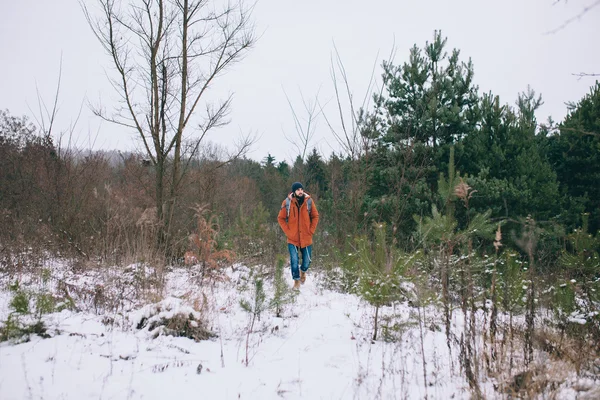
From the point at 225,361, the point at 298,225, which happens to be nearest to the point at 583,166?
the point at 298,225

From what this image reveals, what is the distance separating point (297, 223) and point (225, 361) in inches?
124

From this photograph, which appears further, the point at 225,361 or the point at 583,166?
the point at 583,166

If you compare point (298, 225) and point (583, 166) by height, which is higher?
point (583, 166)

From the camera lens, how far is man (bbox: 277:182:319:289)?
6172 millimetres

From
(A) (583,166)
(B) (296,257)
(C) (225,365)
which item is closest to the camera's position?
(C) (225,365)

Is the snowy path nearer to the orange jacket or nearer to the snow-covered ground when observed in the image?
the snow-covered ground

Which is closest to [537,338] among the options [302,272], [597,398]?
[597,398]

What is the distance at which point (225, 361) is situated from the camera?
10.9 feet

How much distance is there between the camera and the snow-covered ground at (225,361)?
2775 mm

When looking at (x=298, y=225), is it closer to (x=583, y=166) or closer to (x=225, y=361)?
Answer: (x=225, y=361)

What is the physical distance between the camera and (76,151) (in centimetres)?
877

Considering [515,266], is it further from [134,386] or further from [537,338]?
[134,386]

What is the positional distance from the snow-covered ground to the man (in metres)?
1.66

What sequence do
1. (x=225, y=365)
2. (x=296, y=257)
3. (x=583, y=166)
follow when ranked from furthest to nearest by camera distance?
(x=583, y=166) < (x=296, y=257) < (x=225, y=365)
